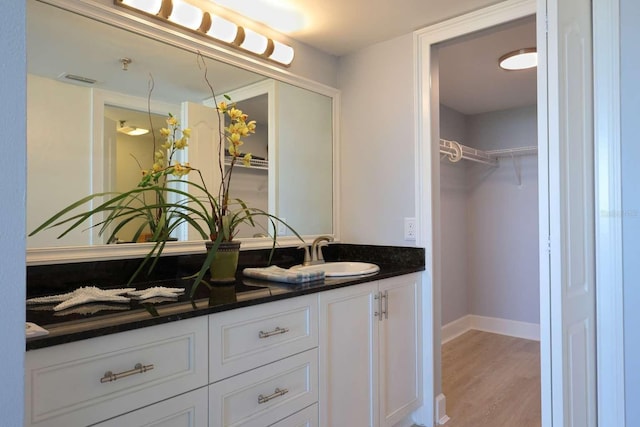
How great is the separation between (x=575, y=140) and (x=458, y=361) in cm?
230

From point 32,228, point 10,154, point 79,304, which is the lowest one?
point 79,304

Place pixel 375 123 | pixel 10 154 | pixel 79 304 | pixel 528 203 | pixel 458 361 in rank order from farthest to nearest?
pixel 528 203 → pixel 458 361 → pixel 375 123 → pixel 79 304 → pixel 10 154

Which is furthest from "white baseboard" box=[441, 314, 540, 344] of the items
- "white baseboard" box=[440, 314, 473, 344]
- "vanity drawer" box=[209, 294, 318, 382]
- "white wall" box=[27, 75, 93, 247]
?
"white wall" box=[27, 75, 93, 247]

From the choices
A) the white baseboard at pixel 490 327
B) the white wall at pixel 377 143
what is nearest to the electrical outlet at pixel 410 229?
the white wall at pixel 377 143

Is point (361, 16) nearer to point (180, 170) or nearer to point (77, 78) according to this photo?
point (180, 170)

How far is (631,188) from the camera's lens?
1.46 meters

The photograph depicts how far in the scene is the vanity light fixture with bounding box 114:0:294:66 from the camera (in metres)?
1.62

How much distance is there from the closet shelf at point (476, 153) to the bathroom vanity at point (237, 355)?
1381 millimetres

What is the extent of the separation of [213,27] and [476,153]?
2.61m

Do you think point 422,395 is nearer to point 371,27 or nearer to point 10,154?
point 371,27

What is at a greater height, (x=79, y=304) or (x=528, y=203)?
(x=528, y=203)

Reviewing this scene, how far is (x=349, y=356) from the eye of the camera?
169cm

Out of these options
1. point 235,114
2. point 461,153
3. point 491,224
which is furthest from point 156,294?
point 491,224

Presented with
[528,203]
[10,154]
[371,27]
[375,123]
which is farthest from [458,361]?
[10,154]
